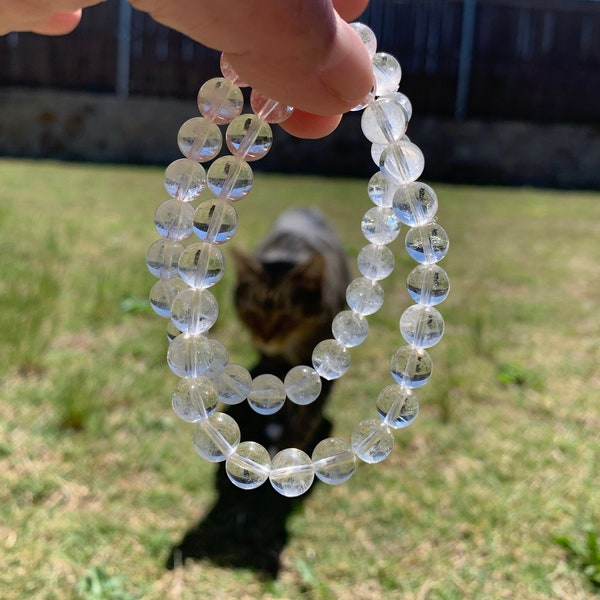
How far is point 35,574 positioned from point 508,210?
5797mm

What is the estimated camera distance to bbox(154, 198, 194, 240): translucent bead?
1174mm

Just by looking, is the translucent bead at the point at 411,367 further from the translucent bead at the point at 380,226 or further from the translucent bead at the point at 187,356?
the translucent bead at the point at 187,356

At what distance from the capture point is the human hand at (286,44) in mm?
849

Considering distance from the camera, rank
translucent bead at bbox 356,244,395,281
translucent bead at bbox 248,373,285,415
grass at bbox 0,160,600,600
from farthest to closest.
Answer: grass at bbox 0,160,600,600
translucent bead at bbox 356,244,395,281
translucent bead at bbox 248,373,285,415

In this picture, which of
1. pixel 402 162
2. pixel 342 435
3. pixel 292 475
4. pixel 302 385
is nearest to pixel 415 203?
pixel 402 162

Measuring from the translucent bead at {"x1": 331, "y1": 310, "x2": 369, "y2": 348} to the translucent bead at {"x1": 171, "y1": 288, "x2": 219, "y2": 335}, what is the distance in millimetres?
290

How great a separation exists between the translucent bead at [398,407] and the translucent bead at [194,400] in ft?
1.02

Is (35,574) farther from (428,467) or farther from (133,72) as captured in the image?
(133,72)

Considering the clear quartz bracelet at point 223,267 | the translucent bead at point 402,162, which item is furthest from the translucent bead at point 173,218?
the translucent bead at point 402,162

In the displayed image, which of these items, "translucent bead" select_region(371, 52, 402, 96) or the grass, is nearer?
"translucent bead" select_region(371, 52, 402, 96)

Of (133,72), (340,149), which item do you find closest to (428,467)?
(340,149)

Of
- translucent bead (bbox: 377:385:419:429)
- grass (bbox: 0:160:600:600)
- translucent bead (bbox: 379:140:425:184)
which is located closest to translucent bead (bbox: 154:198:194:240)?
translucent bead (bbox: 379:140:425:184)

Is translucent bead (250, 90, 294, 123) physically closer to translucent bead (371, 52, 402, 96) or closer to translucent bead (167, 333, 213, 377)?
translucent bead (371, 52, 402, 96)

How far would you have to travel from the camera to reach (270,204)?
18.9ft
